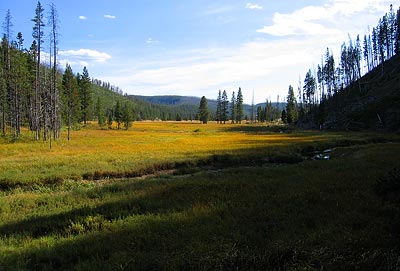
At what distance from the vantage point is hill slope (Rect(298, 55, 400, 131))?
61.7 meters

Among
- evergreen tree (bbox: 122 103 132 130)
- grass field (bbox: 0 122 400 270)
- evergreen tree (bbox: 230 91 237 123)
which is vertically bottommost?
grass field (bbox: 0 122 400 270)

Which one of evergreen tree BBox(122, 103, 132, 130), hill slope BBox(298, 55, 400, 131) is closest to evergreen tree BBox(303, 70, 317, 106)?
hill slope BBox(298, 55, 400, 131)

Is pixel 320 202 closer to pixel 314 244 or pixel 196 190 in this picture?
pixel 314 244

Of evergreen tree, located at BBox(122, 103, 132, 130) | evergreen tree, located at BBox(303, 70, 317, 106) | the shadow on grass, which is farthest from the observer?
evergreen tree, located at BBox(303, 70, 317, 106)

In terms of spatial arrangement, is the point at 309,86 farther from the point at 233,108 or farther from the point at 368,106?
the point at 368,106

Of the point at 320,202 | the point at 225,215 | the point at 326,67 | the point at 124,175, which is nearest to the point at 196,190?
the point at 225,215

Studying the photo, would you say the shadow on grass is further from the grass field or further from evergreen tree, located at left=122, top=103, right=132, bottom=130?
evergreen tree, located at left=122, top=103, right=132, bottom=130

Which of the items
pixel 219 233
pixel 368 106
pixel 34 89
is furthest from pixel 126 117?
pixel 219 233

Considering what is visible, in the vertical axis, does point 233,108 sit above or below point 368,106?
above

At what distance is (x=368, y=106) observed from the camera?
237 ft

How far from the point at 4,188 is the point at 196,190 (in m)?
12.1

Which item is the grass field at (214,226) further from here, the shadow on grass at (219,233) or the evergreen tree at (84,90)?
the evergreen tree at (84,90)

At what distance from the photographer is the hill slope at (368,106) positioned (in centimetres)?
6169

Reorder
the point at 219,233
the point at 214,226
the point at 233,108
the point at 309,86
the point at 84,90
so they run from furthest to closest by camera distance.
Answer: the point at 233,108
the point at 309,86
the point at 84,90
the point at 214,226
the point at 219,233
